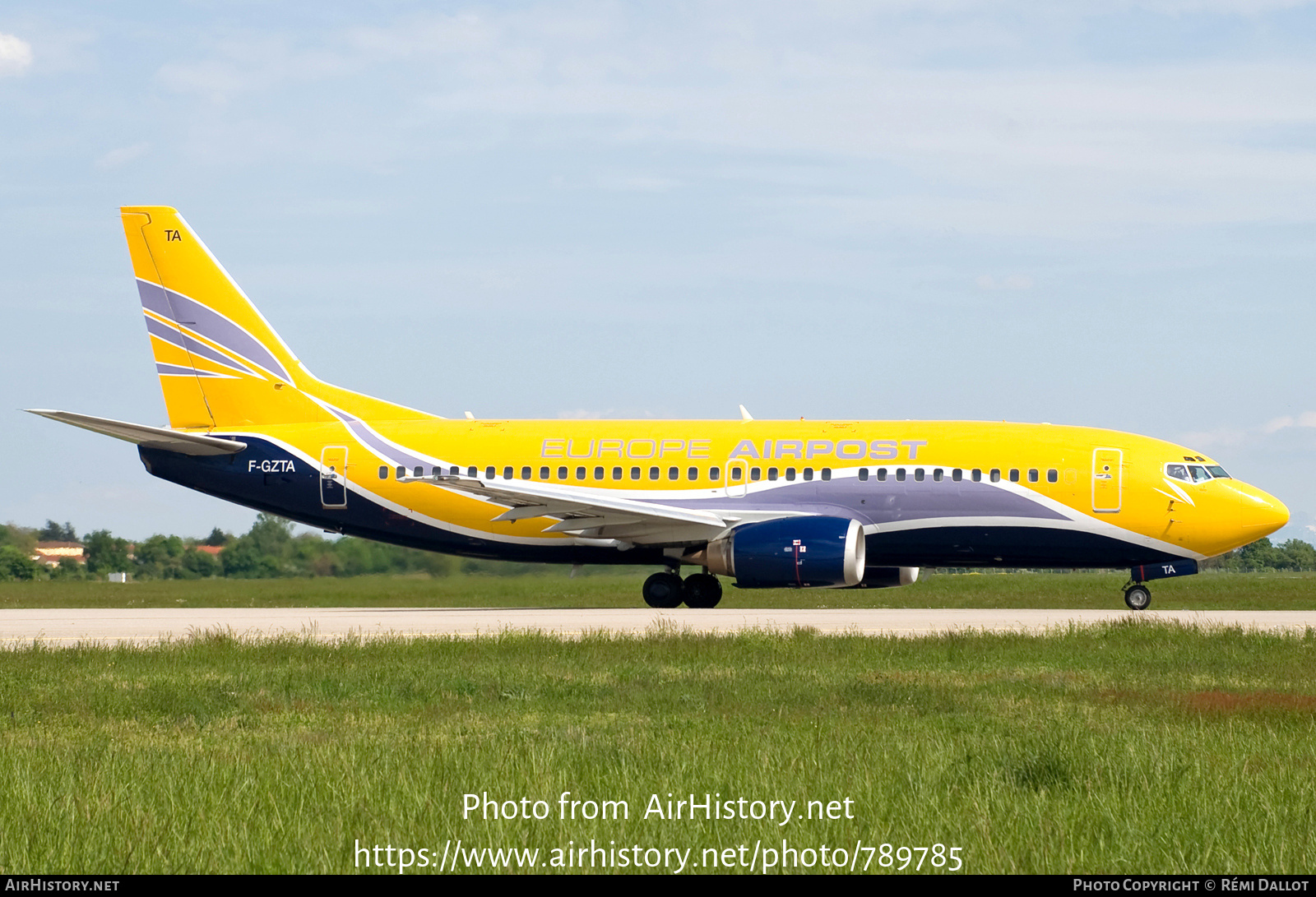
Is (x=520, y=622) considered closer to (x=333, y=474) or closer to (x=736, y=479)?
(x=736, y=479)

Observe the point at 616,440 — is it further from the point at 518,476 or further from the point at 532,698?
the point at 532,698

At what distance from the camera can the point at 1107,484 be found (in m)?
28.2

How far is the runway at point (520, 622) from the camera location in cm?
2148

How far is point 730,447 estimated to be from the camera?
29734 millimetres

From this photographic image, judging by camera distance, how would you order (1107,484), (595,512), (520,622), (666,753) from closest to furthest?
(666,753)
(520,622)
(1107,484)
(595,512)

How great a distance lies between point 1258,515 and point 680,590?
11821 millimetres

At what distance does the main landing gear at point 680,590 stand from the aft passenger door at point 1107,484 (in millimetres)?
8098

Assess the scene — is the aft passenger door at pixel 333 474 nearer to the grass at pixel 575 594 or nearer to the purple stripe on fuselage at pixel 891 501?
the grass at pixel 575 594

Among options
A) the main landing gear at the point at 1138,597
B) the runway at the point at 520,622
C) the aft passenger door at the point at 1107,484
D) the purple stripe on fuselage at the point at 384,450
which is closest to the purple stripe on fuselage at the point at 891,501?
the aft passenger door at the point at 1107,484

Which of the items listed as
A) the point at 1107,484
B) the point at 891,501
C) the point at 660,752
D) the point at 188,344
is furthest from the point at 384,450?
the point at 660,752

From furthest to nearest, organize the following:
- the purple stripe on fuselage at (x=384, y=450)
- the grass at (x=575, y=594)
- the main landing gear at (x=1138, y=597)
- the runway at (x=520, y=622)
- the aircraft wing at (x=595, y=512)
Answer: the grass at (x=575, y=594)
the purple stripe on fuselage at (x=384, y=450)
the main landing gear at (x=1138, y=597)
the aircraft wing at (x=595, y=512)
the runway at (x=520, y=622)

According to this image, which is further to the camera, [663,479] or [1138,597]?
[663,479]

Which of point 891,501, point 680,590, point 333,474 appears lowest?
point 680,590

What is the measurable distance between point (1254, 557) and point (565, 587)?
162 feet
